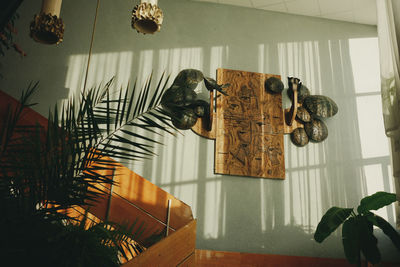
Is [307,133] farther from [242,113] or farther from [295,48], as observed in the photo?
[295,48]

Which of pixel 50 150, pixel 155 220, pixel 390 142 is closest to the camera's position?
pixel 50 150

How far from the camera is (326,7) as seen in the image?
4.84 metres

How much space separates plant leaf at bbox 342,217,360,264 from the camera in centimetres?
334

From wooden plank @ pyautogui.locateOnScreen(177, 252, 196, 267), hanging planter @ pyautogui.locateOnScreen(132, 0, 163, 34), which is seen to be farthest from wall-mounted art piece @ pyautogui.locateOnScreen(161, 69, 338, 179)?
hanging planter @ pyautogui.locateOnScreen(132, 0, 163, 34)

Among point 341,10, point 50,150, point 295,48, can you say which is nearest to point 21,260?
point 50,150

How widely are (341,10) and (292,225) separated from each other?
3213 mm

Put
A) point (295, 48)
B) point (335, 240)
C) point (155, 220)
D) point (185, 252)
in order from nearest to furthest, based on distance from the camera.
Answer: point (185, 252)
point (155, 220)
point (335, 240)
point (295, 48)

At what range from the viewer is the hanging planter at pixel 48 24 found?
5.79ft

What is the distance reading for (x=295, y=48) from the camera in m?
4.83

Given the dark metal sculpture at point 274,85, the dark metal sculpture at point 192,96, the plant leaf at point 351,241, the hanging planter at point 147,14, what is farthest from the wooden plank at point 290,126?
the hanging planter at point 147,14

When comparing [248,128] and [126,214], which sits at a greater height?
[248,128]

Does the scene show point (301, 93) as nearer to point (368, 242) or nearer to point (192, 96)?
point (192, 96)

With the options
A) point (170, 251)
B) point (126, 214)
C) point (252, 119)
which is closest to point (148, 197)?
point (126, 214)

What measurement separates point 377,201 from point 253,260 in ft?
4.91
